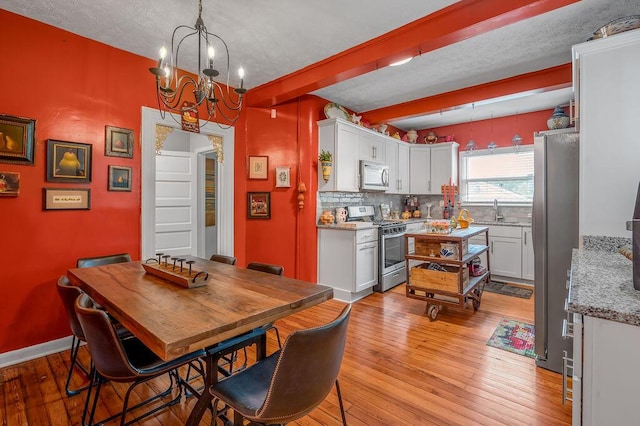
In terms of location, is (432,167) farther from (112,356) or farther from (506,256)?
(112,356)

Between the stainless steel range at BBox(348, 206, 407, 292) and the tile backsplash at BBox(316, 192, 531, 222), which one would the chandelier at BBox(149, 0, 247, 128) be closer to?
the tile backsplash at BBox(316, 192, 531, 222)

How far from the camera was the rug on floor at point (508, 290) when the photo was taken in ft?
13.5

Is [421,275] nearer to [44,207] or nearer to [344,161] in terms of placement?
[344,161]

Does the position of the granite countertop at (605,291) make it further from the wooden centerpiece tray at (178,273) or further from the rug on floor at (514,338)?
the wooden centerpiece tray at (178,273)

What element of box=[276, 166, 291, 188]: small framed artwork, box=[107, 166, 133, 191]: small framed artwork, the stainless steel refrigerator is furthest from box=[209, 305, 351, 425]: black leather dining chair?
box=[276, 166, 291, 188]: small framed artwork

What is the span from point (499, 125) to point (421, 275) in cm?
350

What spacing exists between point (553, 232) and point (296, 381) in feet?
7.39

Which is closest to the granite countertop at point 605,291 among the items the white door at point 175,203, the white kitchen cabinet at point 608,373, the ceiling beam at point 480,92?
the white kitchen cabinet at point 608,373

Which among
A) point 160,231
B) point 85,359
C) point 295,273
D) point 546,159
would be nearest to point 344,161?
point 295,273

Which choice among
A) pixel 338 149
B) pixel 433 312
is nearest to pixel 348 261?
pixel 433 312

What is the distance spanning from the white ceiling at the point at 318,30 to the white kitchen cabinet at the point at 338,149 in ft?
2.36

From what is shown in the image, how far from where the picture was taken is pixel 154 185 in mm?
3150

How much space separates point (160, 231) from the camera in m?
4.20

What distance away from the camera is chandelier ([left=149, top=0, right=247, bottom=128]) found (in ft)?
5.59
